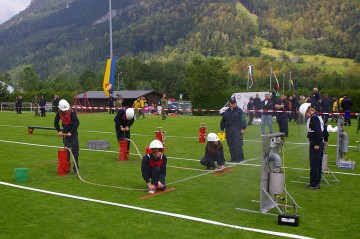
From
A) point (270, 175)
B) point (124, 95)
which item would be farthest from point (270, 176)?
point (124, 95)

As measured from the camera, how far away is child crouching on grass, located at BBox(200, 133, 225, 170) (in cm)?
1189

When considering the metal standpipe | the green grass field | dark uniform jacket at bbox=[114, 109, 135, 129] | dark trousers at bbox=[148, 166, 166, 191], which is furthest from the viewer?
dark uniform jacket at bbox=[114, 109, 135, 129]

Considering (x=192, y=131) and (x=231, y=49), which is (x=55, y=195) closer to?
(x=192, y=131)

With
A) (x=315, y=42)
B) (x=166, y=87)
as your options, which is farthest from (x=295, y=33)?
(x=166, y=87)

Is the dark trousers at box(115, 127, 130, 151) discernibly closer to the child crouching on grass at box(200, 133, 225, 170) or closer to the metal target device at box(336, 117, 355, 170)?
the child crouching on grass at box(200, 133, 225, 170)

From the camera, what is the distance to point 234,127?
13484 mm

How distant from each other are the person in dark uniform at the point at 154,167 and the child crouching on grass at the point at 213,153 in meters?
2.56

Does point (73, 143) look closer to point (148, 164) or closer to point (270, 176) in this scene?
point (148, 164)

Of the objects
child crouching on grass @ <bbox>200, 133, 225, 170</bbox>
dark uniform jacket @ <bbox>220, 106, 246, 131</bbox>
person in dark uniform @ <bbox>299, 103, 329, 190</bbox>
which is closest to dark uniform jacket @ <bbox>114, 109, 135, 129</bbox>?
dark uniform jacket @ <bbox>220, 106, 246, 131</bbox>

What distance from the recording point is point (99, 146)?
17.0 m

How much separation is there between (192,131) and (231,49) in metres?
162

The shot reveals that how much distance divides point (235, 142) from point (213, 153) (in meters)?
1.67

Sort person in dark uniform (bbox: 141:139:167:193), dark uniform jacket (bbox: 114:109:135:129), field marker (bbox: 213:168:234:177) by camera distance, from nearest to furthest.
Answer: person in dark uniform (bbox: 141:139:167:193) → field marker (bbox: 213:168:234:177) → dark uniform jacket (bbox: 114:109:135:129)

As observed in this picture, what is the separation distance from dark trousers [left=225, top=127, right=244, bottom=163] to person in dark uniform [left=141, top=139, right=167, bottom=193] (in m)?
4.34
